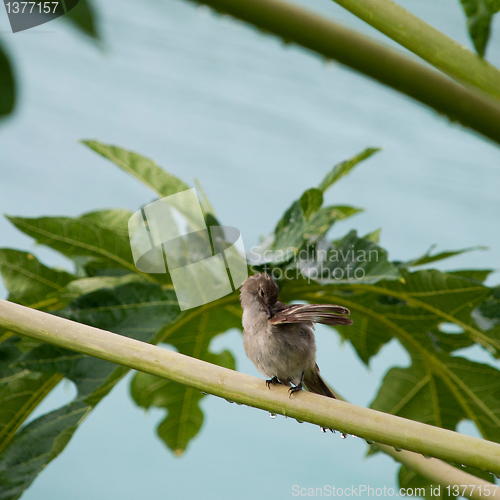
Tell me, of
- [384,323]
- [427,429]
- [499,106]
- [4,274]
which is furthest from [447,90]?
[4,274]

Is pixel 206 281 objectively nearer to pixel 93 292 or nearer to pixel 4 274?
pixel 93 292

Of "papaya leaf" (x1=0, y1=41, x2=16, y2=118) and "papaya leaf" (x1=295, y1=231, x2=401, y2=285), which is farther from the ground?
"papaya leaf" (x1=0, y1=41, x2=16, y2=118)

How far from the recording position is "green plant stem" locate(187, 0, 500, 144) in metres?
0.59

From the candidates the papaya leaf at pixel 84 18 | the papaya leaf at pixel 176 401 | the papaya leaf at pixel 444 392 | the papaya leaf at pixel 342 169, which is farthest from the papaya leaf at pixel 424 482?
the papaya leaf at pixel 84 18

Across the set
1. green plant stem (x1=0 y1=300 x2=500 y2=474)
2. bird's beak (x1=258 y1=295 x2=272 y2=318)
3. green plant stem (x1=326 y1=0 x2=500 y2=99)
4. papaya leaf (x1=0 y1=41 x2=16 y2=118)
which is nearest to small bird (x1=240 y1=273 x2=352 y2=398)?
bird's beak (x1=258 y1=295 x2=272 y2=318)

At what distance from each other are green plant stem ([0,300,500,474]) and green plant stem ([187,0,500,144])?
1.29ft

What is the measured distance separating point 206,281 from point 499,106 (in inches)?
16.2

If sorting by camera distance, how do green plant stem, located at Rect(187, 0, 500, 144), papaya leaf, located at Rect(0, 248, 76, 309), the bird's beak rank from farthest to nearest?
papaya leaf, located at Rect(0, 248, 76, 309) → green plant stem, located at Rect(187, 0, 500, 144) → the bird's beak

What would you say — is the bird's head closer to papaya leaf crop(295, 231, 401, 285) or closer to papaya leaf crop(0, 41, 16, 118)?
papaya leaf crop(295, 231, 401, 285)

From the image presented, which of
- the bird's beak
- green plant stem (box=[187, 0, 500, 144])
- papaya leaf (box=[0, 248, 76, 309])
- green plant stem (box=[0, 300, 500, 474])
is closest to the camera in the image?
green plant stem (box=[0, 300, 500, 474])

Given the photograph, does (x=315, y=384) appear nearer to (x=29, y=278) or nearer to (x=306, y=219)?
(x=306, y=219)

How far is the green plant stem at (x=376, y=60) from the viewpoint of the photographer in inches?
23.0

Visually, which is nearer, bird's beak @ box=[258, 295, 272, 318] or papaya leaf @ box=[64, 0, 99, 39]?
bird's beak @ box=[258, 295, 272, 318]

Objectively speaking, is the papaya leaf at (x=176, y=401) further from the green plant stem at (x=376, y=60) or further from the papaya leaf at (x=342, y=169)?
the green plant stem at (x=376, y=60)
